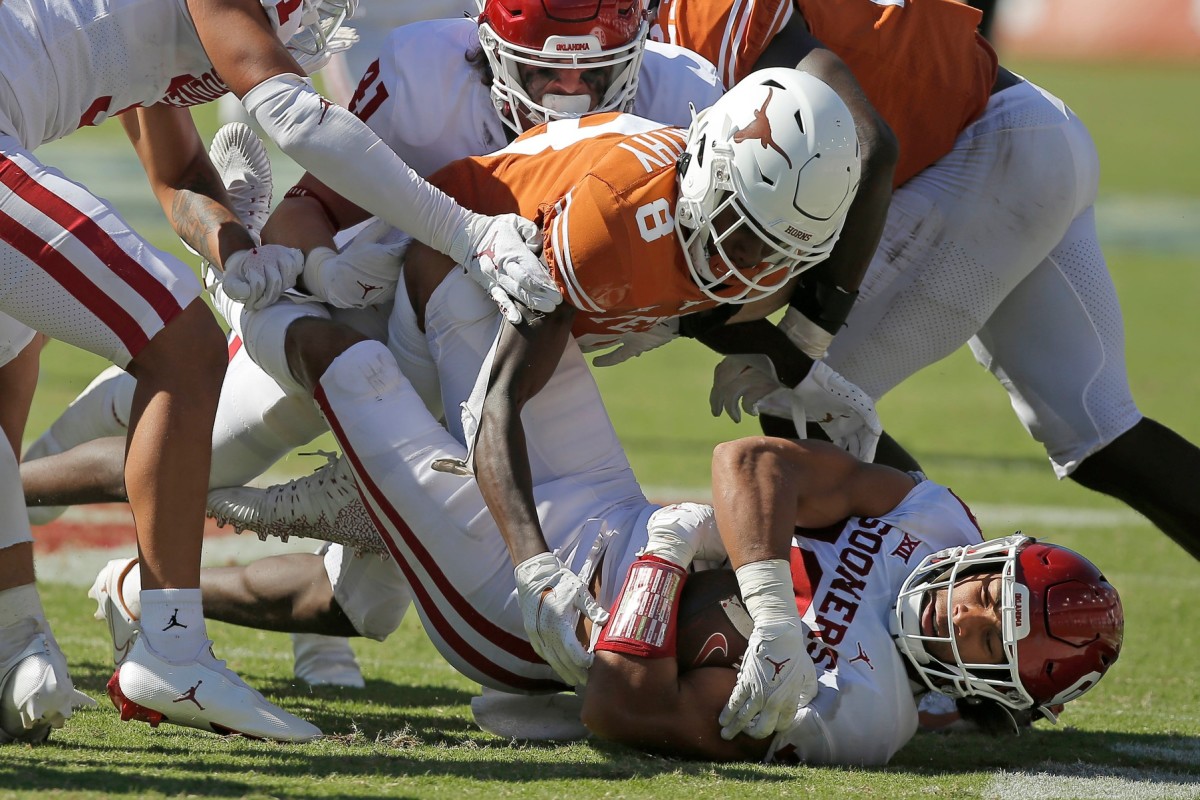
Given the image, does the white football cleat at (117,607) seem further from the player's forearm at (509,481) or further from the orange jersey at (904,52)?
the orange jersey at (904,52)

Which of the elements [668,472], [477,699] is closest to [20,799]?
[477,699]

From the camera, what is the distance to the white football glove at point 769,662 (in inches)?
112

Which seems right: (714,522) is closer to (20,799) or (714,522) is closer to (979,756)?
(979,756)

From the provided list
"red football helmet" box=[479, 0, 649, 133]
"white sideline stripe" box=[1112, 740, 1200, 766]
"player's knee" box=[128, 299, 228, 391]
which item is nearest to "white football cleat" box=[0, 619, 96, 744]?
"player's knee" box=[128, 299, 228, 391]

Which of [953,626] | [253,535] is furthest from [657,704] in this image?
[253,535]

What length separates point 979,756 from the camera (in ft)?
10.8

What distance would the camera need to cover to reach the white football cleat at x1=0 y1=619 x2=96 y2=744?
274cm

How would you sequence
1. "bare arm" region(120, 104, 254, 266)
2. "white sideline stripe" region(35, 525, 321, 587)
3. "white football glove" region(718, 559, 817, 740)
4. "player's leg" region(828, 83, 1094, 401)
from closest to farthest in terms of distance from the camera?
"white football glove" region(718, 559, 817, 740) < "bare arm" region(120, 104, 254, 266) < "player's leg" region(828, 83, 1094, 401) < "white sideline stripe" region(35, 525, 321, 587)

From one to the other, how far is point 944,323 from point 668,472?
235cm

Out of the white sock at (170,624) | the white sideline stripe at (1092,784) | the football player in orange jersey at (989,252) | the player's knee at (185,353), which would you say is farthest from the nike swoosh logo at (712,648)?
the football player in orange jersey at (989,252)

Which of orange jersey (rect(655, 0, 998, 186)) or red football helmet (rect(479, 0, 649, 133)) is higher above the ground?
red football helmet (rect(479, 0, 649, 133))

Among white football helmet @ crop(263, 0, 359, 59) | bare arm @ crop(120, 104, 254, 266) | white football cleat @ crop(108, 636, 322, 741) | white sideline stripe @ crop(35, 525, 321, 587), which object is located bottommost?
white sideline stripe @ crop(35, 525, 321, 587)

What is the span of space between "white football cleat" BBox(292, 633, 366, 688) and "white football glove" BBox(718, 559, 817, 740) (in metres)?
1.32

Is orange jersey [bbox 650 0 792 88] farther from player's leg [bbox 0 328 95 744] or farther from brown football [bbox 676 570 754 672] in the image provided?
player's leg [bbox 0 328 95 744]
